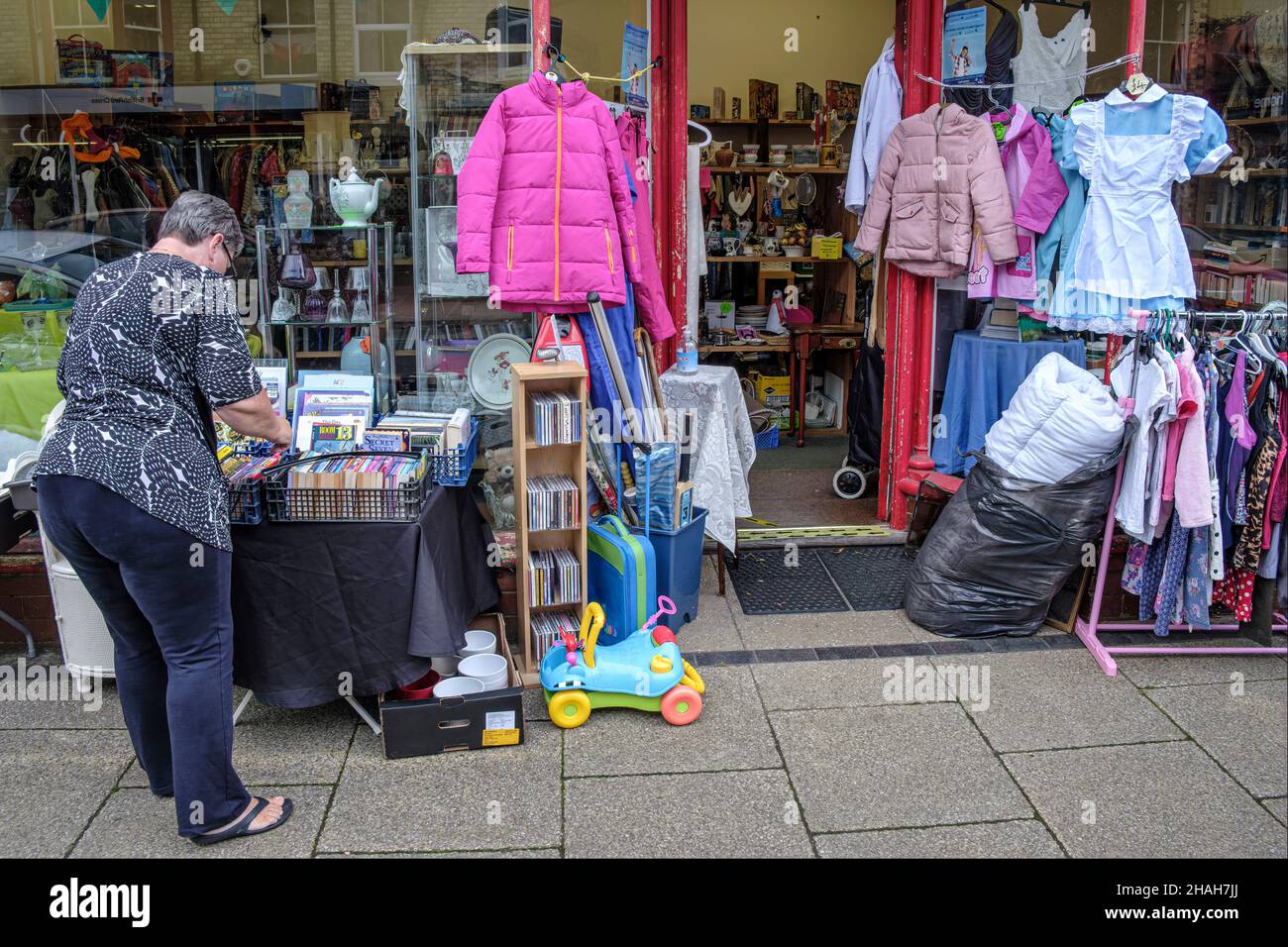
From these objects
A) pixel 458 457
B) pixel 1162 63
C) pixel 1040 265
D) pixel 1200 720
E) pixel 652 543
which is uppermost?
pixel 1162 63

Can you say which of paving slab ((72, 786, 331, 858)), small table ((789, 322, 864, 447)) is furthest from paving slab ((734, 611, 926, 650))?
small table ((789, 322, 864, 447))

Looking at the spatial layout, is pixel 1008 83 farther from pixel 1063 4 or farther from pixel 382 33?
pixel 382 33

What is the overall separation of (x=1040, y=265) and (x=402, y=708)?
3679mm

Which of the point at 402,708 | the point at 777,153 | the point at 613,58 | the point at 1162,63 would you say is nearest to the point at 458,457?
the point at 402,708

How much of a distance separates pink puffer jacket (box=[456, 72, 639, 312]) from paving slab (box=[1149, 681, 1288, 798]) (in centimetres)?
277

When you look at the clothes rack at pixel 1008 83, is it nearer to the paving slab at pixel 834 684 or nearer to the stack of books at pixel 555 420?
the stack of books at pixel 555 420

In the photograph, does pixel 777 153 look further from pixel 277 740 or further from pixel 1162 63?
pixel 277 740

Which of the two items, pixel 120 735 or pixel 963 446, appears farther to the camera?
pixel 963 446

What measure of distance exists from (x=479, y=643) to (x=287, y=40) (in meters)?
2.87

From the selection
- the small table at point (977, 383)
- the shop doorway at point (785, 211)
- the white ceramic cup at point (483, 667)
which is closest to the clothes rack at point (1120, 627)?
the small table at point (977, 383)

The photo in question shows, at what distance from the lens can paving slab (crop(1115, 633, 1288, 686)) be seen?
14.8ft

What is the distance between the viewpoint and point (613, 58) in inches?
210

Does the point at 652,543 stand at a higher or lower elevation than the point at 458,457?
lower

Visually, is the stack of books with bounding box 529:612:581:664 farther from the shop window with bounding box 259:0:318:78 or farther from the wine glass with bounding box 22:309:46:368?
the shop window with bounding box 259:0:318:78
